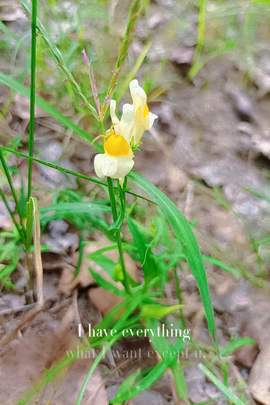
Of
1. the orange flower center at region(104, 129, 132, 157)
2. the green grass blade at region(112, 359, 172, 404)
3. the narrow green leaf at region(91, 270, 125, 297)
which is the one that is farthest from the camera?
the narrow green leaf at region(91, 270, 125, 297)

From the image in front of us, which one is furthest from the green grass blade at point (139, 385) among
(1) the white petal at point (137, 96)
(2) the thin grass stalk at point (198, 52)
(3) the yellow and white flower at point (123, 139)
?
(2) the thin grass stalk at point (198, 52)

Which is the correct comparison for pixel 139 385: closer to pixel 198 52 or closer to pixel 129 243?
pixel 129 243

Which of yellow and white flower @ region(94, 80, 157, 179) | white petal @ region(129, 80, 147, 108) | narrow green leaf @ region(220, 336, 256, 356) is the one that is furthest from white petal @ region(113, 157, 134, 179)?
narrow green leaf @ region(220, 336, 256, 356)

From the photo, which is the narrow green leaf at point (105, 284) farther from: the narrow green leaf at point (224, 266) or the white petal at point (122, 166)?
the white petal at point (122, 166)

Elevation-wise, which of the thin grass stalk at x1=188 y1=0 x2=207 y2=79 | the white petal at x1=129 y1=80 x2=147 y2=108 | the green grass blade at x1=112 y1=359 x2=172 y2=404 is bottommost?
the green grass blade at x1=112 y1=359 x2=172 y2=404

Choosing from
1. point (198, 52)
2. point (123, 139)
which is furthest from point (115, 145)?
point (198, 52)

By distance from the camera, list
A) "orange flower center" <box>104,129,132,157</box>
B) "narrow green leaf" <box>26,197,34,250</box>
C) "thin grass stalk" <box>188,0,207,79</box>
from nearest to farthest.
A: "orange flower center" <box>104,129,132,157</box> → "narrow green leaf" <box>26,197,34,250</box> → "thin grass stalk" <box>188,0,207,79</box>

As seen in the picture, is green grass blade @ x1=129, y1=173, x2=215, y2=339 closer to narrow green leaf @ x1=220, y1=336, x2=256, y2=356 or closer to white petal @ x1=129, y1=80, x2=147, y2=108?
white petal @ x1=129, y1=80, x2=147, y2=108

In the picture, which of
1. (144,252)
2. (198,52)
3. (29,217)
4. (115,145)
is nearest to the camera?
(115,145)
